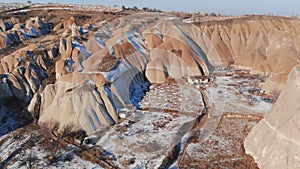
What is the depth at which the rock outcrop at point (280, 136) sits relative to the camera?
13523mm

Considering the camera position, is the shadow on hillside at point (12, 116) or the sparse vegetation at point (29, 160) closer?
the sparse vegetation at point (29, 160)

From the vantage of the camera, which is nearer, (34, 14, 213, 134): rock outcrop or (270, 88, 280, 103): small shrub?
(34, 14, 213, 134): rock outcrop

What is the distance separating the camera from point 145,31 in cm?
3625

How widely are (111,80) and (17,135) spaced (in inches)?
306

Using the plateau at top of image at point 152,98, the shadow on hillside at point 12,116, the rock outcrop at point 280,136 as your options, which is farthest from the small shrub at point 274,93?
the shadow on hillside at point 12,116

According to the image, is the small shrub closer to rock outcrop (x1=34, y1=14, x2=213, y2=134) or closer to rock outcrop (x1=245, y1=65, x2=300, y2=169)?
rock outcrop (x1=34, y1=14, x2=213, y2=134)

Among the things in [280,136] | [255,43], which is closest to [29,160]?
[280,136]

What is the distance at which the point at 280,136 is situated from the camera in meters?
14.3

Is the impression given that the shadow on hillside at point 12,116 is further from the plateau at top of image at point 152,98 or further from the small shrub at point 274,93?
the small shrub at point 274,93

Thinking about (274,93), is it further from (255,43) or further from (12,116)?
(12,116)

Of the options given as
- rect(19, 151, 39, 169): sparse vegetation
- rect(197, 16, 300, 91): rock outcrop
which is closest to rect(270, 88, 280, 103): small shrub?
rect(197, 16, 300, 91): rock outcrop

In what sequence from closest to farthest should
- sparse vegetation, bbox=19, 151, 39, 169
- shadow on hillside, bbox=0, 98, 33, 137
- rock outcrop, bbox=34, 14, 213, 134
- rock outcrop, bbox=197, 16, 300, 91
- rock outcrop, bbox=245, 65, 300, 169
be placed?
rock outcrop, bbox=245, 65, 300, 169 → sparse vegetation, bbox=19, 151, 39, 169 → rock outcrop, bbox=34, 14, 213, 134 → shadow on hillside, bbox=0, 98, 33, 137 → rock outcrop, bbox=197, 16, 300, 91

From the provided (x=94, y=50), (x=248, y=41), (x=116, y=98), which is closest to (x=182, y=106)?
(x=116, y=98)

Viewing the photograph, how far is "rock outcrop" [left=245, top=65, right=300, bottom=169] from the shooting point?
13523 millimetres
